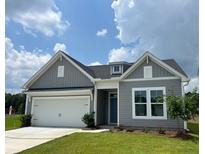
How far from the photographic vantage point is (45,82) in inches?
671

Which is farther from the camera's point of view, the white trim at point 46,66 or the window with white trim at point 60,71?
the window with white trim at point 60,71

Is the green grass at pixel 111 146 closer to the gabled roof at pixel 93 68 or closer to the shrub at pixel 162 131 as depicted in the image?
the shrub at pixel 162 131


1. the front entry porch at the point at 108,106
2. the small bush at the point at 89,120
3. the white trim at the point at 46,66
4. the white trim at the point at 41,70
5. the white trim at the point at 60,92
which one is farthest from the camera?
the white trim at the point at 41,70

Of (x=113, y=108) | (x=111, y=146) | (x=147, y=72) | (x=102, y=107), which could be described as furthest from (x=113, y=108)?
(x=111, y=146)

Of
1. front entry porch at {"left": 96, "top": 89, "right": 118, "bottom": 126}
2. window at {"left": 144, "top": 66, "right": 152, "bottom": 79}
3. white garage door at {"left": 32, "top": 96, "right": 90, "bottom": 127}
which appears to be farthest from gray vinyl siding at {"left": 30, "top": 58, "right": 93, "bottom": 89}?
window at {"left": 144, "top": 66, "right": 152, "bottom": 79}

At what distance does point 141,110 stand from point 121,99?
1.51m

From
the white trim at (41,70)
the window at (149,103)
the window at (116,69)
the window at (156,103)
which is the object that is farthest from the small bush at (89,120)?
the white trim at (41,70)

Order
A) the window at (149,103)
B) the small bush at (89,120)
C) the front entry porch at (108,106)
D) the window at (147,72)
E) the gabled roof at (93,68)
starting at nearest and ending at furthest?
the window at (149,103) → the window at (147,72) → the small bush at (89,120) → the gabled roof at (93,68) → the front entry porch at (108,106)

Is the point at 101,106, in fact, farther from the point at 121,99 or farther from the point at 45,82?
the point at 45,82

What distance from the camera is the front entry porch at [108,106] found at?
15.9 metres

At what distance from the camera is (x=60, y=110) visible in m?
16.0

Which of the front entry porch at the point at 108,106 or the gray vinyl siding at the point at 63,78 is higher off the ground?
the gray vinyl siding at the point at 63,78

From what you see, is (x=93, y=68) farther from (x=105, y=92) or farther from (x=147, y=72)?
(x=147, y=72)
